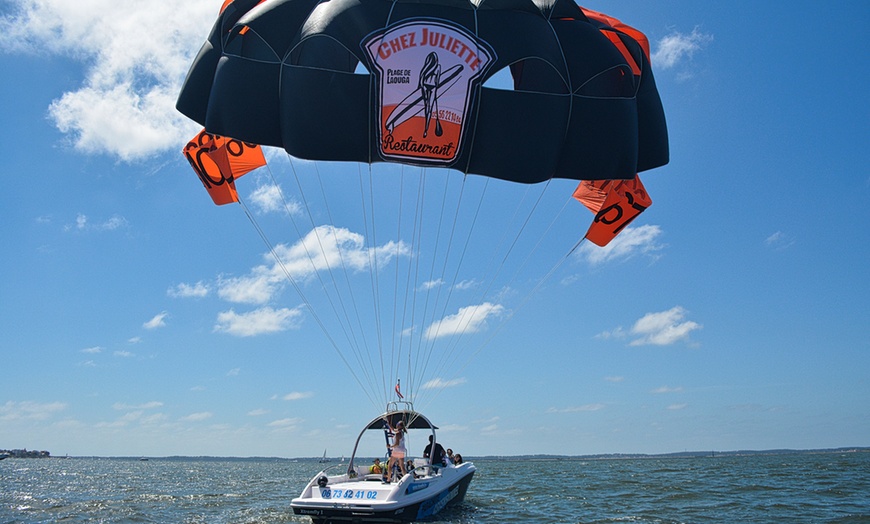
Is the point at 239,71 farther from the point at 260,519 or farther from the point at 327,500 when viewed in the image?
the point at 260,519

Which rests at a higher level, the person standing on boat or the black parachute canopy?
the black parachute canopy

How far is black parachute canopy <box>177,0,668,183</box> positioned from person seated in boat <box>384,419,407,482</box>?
5.79 metres

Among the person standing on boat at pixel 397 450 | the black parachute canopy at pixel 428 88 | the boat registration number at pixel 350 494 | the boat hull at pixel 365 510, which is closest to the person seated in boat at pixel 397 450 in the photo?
the person standing on boat at pixel 397 450

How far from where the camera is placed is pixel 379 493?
11.6 m

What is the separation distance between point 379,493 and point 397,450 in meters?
1.83

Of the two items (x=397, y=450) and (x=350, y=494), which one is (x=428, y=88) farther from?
(x=397, y=450)

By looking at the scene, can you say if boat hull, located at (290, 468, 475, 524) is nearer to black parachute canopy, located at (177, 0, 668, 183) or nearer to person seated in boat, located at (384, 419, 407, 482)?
person seated in boat, located at (384, 419, 407, 482)

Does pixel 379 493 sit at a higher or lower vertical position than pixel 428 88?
lower

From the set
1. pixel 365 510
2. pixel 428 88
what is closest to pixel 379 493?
pixel 365 510

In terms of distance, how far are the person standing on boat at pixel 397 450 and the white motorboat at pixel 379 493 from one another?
6.2 inches

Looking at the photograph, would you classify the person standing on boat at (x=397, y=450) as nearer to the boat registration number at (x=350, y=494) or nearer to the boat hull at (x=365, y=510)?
the boat hull at (x=365, y=510)

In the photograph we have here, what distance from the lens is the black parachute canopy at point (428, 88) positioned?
10391 mm

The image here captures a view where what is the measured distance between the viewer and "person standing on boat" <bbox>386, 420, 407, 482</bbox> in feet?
42.9

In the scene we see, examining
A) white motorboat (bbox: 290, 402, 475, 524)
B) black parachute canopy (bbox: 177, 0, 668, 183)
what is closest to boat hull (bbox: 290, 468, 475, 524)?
white motorboat (bbox: 290, 402, 475, 524)
